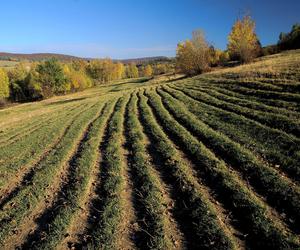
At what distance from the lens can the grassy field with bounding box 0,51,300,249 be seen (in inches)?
340

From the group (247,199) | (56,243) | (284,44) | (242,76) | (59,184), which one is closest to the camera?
(56,243)

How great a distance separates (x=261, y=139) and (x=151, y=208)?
7.15m

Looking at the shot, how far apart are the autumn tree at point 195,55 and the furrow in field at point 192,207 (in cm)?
4943

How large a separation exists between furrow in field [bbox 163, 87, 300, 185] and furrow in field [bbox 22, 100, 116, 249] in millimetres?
7579

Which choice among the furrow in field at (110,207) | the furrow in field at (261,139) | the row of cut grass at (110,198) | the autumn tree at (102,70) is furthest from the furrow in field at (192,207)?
the autumn tree at (102,70)

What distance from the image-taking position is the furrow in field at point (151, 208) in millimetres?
8427

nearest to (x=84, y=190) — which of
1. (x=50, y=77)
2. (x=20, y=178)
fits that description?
(x=20, y=178)

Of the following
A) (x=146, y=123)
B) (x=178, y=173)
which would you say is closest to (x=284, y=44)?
(x=146, y=123)

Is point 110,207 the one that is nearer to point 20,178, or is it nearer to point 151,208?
point 151,208

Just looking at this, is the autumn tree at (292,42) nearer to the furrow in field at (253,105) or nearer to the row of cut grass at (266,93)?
the row of cut grass at (266,93)

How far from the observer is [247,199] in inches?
376

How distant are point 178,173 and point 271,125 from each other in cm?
670

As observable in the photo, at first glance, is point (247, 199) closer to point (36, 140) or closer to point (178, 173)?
point (178, 173)

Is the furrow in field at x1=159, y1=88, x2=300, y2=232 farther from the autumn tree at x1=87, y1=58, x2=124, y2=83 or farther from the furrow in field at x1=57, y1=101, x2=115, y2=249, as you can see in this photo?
the autumn tree at x1=87, y1=58, x2=124, y2=83
